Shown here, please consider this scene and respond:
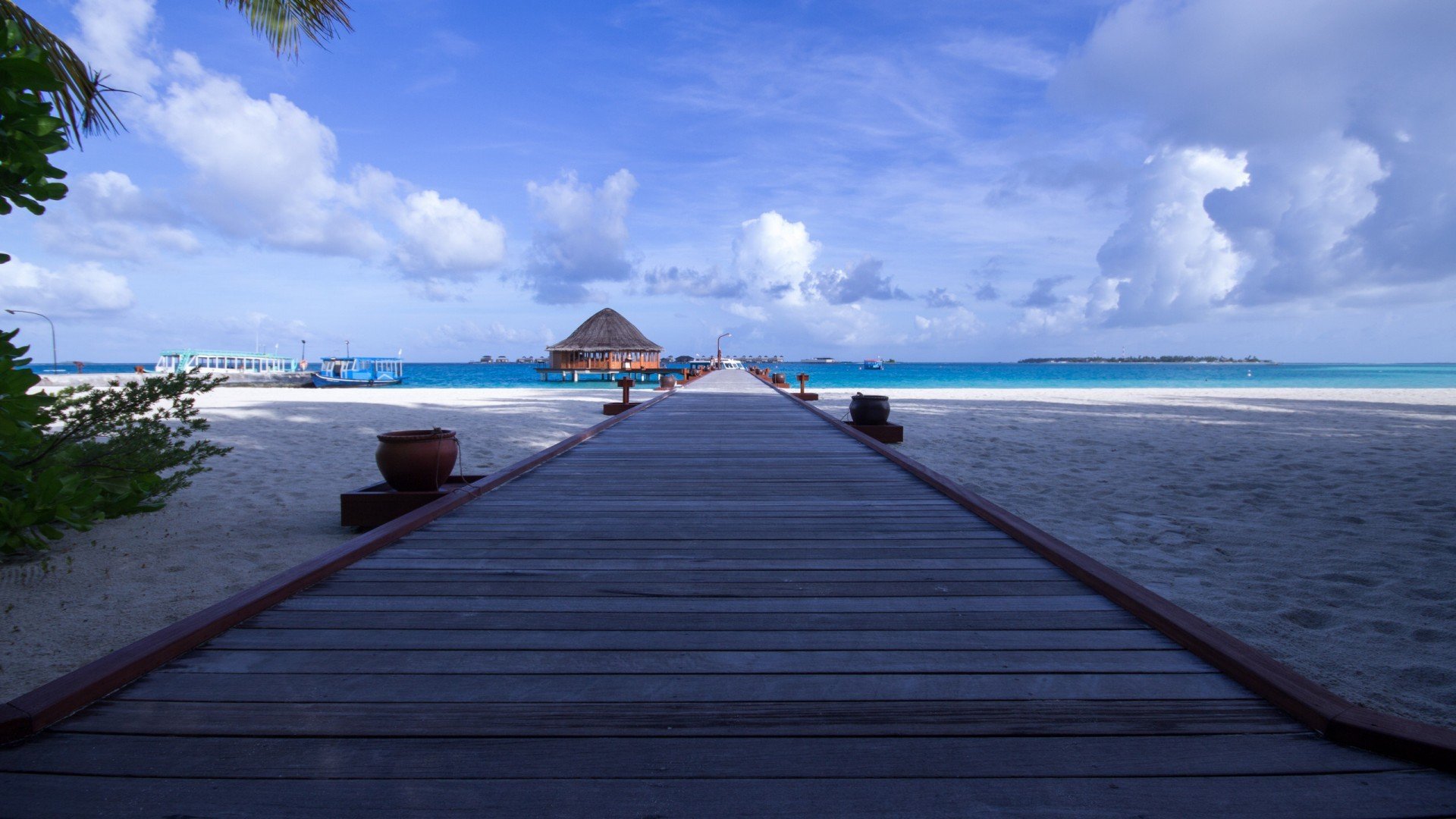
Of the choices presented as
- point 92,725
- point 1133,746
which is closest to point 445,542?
point 92,725

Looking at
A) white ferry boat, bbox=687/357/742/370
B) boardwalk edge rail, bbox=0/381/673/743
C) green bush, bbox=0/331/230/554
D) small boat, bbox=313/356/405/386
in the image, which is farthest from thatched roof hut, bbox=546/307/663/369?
boardwalk edge rail, bbox=0/381/673/743

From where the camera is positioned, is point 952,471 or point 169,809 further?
point 952,471

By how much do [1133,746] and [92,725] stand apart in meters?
2.69

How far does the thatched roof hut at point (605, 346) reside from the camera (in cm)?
4844

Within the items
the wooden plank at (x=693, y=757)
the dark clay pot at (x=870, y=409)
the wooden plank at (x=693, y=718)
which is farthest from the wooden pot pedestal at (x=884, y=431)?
the wooden plank at (x=693, y=757)

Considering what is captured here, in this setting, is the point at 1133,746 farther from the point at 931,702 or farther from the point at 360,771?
the point at 360,771

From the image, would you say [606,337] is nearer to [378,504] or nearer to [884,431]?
[884,431]

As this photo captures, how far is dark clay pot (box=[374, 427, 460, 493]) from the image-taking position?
4582 mm

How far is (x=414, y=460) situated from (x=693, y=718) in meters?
3.43

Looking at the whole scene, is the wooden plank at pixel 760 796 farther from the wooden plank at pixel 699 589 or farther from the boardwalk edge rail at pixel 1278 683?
the wooden plank at pixel 699 589

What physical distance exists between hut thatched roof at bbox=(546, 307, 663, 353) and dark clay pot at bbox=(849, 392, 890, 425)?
39.6 m

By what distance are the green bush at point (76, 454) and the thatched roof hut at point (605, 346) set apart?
4277 centimetres

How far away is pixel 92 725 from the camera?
1.80 m

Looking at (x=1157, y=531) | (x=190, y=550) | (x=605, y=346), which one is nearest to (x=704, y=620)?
(x=190, y=550)
